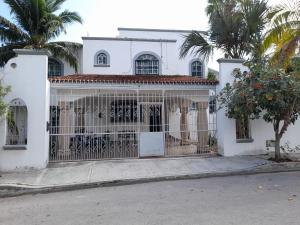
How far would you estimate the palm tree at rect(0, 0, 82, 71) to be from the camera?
1788 centimetres

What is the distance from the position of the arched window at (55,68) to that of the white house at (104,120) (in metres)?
8.27

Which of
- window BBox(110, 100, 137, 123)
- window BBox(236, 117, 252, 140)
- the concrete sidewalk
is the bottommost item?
the concrete sidewalk

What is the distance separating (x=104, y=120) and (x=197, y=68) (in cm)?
1048

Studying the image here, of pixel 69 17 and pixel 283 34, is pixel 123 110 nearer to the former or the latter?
pixel 283 34

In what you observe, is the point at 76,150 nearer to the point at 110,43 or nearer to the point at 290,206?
the point at 290,206

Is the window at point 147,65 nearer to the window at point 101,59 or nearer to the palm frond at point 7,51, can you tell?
the window at point 101,59

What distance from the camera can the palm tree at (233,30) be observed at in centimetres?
1358

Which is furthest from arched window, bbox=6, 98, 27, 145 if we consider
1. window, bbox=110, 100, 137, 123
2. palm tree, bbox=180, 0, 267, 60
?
palm tree, bbox=180, 0, 267, 60

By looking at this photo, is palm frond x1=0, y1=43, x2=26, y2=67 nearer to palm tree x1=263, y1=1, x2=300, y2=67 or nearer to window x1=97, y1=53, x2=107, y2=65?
window x1=97, y1=53, x2=107, y2=65

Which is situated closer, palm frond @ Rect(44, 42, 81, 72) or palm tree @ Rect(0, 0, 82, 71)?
palm tree @ Rect(0, 0, 82, 71)

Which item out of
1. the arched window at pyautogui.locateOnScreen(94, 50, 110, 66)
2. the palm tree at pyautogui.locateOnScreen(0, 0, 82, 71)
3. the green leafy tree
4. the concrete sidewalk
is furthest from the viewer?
the arched window at pyautogui.locateOnScreen(94, 50, 110, 66)

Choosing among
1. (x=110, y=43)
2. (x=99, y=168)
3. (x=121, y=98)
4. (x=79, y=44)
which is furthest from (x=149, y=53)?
(x=99, y=168)

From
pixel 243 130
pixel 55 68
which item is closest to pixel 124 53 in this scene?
pixel 55 68

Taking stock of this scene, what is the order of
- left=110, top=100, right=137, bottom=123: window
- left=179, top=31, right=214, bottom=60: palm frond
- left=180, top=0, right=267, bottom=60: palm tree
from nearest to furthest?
left=110, top=100, right=137, bottom=123: window < left=180, top=0, right=267, bottom=60: palm tree < left=179, top=31, right=214, bottom=60: palm frond
